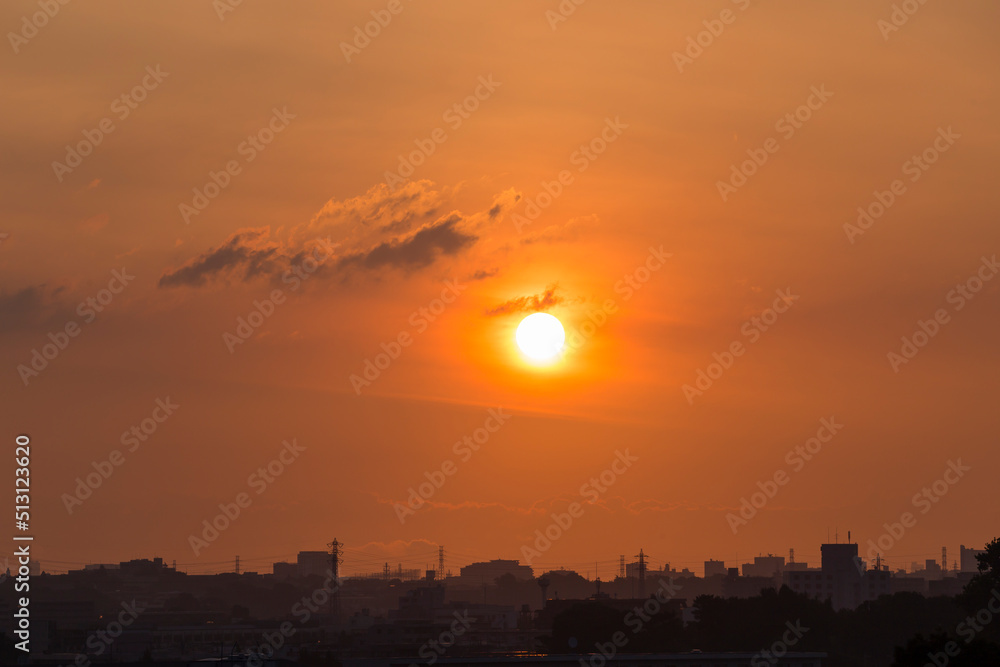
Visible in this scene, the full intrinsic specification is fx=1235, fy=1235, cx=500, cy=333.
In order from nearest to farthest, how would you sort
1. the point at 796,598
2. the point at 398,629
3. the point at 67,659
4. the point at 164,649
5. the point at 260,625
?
1. the point at 67,659
2. the point at 796,598
3. the point at 164,649
4. the point at 398,629
5. the point at 260,625

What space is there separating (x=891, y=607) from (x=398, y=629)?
6192 cm

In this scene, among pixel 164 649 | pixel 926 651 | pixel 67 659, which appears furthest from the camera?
pixel 164 649

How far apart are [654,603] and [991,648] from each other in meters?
101

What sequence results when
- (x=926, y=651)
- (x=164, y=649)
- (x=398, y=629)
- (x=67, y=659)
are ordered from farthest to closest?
(x=398, y=629) → (x=164, y=649) → (x=67, y=659) → (x=926, y=651)

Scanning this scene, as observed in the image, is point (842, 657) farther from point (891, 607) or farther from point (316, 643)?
point (316, 643)

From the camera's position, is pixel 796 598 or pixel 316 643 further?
pixel 316 643

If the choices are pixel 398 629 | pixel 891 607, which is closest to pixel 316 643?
pixel 398 629

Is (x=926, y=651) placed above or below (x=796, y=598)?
below

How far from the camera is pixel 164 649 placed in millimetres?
147625

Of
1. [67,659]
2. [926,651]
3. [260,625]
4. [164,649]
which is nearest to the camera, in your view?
[926,651]

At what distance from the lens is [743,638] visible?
124m

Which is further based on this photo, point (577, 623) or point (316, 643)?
point (316, 643)

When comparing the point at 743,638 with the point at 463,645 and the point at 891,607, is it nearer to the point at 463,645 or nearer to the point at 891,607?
the point at 891,607

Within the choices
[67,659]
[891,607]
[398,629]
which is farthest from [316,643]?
[891,607]
